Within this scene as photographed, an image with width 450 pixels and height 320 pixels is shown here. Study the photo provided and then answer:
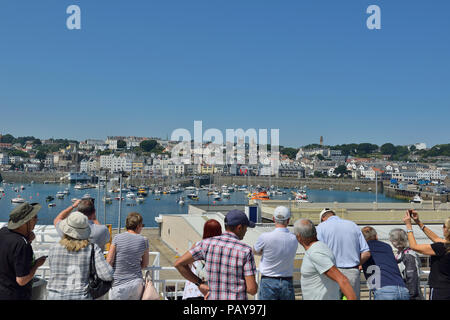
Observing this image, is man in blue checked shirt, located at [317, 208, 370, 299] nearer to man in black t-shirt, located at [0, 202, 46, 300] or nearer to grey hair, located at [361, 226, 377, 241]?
grey hair, located at [361, 226, 377, 241]

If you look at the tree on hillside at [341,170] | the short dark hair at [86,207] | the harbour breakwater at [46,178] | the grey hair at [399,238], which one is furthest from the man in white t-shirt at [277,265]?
the tree on hillside at [341,170]

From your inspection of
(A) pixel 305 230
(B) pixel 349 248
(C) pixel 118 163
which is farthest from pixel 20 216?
(C) pixel 118 163

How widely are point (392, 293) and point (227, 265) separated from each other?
5.13 ft

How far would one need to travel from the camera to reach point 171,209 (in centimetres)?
7069

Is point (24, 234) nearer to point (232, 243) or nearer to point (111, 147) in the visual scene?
point (232, 243)

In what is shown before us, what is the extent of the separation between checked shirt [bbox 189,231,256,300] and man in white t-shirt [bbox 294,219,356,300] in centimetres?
47

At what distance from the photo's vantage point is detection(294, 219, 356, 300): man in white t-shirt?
305 centimetres

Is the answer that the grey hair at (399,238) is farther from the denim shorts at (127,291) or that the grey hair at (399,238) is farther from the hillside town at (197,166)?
the hillside town at (197,166)

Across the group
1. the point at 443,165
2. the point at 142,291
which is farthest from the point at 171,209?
the point at 443,165

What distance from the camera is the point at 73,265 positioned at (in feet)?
10.1

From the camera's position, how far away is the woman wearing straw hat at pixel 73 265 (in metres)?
3.06

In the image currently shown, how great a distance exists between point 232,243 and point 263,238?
0.55 meters

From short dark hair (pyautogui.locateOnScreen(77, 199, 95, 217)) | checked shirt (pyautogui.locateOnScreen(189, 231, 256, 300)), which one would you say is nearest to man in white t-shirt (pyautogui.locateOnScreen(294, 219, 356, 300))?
checked shirt (pyautogui.locateOnScreen(189, 231, 256, 300))
